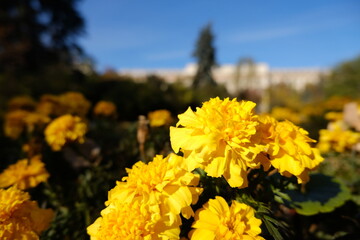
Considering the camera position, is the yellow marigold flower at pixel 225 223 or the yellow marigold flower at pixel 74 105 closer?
the yellow marigold flower at pixel 225 223

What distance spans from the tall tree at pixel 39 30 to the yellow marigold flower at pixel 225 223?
16.6 metres

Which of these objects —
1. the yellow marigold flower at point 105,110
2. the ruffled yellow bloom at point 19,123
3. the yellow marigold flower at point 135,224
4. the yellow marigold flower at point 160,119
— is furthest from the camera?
the yellow marigold flower at point 105,110

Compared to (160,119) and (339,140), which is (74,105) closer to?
(160,119)

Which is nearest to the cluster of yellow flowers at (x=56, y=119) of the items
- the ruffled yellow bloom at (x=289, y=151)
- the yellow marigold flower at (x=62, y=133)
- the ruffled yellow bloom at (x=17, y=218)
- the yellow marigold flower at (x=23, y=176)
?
the yellow marigold flower at (x=62, y=133)

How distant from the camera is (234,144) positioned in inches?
33.4

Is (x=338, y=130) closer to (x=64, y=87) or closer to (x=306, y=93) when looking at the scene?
(x=64, y=87)

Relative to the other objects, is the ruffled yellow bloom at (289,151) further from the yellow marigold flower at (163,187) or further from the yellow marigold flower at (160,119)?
the yellow marigold flower at (160,119)

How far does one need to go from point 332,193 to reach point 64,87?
774cm

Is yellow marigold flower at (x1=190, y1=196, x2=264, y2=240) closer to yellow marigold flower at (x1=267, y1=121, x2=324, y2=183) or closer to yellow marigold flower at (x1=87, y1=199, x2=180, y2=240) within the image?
yellow marigold flower at (x1=87, y1=199, x2=180, y2=240)

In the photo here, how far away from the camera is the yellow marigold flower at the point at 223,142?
0.85m

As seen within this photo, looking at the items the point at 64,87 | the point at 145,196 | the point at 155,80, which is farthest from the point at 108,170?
the point at 155,80

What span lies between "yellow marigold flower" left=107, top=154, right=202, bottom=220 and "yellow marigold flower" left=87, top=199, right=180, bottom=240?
0.03 meters

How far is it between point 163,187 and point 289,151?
1.54 ft

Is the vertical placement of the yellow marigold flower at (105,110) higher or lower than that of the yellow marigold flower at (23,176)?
higher
